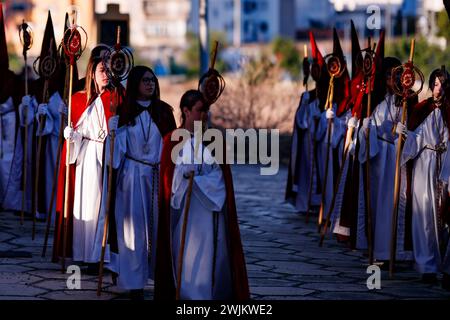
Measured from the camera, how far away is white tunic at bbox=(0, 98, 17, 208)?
44.5ft

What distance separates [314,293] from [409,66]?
215 cm

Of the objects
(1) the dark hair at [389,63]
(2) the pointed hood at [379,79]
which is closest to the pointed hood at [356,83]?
(2) the pointed hood at [379,79]

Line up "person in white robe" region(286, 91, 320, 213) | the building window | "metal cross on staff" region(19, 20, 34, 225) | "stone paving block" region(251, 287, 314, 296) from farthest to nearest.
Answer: the building window
"person in white robe" region(286, 91, 320, 213)
"metal cross on staff" region(19, 20, 34, 225)
"stone paving block" region(251, 287, 314, 296)

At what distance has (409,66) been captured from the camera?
390 inches

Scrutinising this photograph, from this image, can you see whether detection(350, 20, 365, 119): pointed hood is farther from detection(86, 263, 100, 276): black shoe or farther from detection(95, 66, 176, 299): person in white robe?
detection(86, 263, 100, 276): black shoe

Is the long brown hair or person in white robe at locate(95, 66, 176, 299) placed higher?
the long brown hair

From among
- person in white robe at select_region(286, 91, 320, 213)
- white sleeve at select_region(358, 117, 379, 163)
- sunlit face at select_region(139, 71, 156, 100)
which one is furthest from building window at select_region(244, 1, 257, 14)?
sunlit face at select_region(139, 71, 156, 100)

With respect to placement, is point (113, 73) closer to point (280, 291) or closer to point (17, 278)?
point (17, 278)

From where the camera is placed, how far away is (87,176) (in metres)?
9.65

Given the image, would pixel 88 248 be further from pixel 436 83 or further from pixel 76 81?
pixel 436 83

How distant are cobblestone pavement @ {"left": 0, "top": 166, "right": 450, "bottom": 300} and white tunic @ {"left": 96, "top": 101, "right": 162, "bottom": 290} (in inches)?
15.2

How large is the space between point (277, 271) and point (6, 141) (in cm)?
483

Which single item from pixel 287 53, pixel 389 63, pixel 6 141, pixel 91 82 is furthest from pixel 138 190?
pixel 287 53
